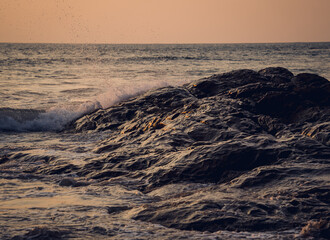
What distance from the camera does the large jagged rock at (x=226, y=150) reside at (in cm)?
412

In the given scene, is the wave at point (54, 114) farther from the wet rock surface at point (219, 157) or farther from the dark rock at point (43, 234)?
the dark rock at point (43, 234)

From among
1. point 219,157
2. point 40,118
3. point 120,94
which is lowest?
point 40,118

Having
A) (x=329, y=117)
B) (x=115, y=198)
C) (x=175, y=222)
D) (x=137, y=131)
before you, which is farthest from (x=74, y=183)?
(x=329, y=117)

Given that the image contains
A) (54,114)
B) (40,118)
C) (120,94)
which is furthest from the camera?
(120,94)

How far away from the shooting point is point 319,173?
16.8 ft

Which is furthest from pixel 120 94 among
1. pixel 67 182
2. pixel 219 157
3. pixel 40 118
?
pixel 219 157

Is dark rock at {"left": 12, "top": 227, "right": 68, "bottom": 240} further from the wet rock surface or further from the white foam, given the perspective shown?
the white foam

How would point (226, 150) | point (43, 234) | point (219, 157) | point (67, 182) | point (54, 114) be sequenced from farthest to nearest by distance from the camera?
point (54, 114) → point (226, 150) → point (219, 157) → point (67, 182) → point (43, 234)

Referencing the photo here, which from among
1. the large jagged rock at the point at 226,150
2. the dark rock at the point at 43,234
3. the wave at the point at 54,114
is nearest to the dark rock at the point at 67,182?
the large jagged rock at the point at 226,150

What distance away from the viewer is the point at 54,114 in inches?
454

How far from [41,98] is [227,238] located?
13814 mm

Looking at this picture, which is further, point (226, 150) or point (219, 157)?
point (226, 150)

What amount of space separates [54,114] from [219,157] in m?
7.22

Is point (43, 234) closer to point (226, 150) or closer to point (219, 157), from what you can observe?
point (219, 157)
